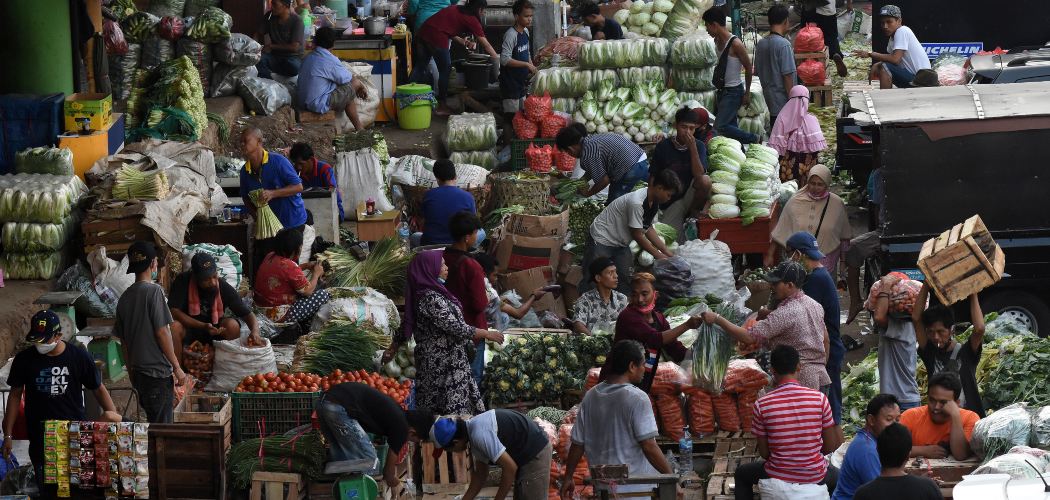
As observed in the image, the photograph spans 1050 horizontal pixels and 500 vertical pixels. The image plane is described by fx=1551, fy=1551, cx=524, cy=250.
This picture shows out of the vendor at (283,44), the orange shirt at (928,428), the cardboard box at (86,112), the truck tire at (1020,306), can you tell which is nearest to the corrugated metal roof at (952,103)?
the truck tire at (1020,306)

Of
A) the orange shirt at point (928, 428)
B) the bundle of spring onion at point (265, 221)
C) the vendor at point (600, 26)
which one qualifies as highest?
the vendor at point (600, 26)

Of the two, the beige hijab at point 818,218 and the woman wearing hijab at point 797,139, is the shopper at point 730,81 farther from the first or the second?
the beige hijab at point 818,218

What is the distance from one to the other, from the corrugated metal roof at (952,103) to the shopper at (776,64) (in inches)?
125

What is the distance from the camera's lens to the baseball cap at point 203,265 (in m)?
10.2

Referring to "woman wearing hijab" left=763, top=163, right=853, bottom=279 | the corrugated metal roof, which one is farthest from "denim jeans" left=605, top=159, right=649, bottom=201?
the corrugated metal roof

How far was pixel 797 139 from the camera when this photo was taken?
14.6m

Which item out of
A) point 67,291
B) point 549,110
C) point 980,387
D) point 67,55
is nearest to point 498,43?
point 549,110

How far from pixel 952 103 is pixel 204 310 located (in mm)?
5979

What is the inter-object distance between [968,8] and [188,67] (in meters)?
10.1

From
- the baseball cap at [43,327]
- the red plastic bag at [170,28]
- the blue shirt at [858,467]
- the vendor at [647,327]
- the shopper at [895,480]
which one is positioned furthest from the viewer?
the red plastic bag at [170,28]

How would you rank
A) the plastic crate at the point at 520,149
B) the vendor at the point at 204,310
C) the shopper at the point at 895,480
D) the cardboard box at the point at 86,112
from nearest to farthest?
the shopper at the point at 895,480
the vendor at the point at 204,310
the cardboard box at the point at 86,112
the plastic crate at the point at 520,149

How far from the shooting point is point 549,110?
15.7 metres

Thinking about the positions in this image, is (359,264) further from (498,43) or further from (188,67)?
(498,43)

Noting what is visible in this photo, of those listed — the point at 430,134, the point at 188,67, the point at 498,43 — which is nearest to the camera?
the point at 188,67
